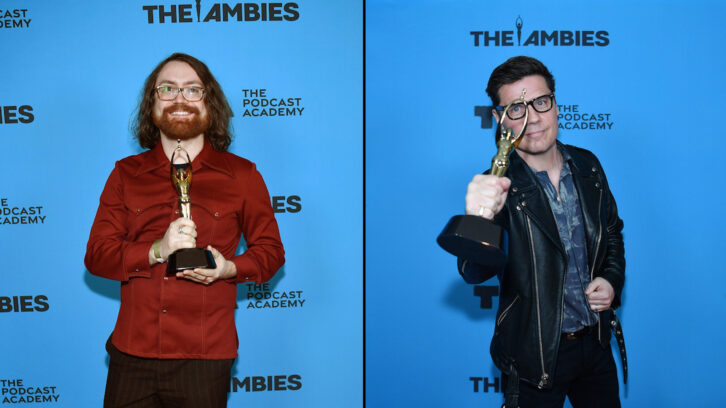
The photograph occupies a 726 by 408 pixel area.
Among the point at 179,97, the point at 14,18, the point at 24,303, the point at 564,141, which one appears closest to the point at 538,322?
the point at 564,141

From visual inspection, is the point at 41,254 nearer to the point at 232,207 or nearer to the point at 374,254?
the point at 232,207

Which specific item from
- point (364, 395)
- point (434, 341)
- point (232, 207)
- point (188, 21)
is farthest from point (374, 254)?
point (188, 21)

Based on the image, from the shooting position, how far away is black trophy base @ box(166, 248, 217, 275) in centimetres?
163

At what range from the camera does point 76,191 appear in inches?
108

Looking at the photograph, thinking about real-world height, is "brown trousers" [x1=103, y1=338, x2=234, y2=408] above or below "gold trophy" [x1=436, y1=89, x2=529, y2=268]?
below

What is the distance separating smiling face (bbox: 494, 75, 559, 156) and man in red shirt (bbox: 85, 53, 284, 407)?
3.09 feet

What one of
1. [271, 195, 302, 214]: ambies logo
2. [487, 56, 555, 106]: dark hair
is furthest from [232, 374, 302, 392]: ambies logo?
[487, 56, 555, 106]: dark hair

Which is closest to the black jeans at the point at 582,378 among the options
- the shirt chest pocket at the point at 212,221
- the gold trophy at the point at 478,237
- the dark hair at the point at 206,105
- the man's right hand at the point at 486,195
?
the gold trophy at the point at 478,237

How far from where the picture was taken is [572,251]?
184 centimetres

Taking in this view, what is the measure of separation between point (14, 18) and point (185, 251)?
194 cm

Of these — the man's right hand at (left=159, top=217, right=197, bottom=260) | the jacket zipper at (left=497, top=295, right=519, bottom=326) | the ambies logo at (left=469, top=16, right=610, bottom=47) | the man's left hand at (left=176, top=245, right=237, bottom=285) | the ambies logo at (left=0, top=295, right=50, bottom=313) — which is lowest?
the ambies logo at (left=0, top=295, right=50, bottom=313)

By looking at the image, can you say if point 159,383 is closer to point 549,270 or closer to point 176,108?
point 176,108

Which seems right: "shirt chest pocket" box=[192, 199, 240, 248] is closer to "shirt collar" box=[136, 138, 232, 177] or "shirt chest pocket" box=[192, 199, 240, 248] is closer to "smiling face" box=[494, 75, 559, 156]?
"shirt collar" box=[136, 138, 232, 177]

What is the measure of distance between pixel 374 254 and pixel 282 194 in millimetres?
569
